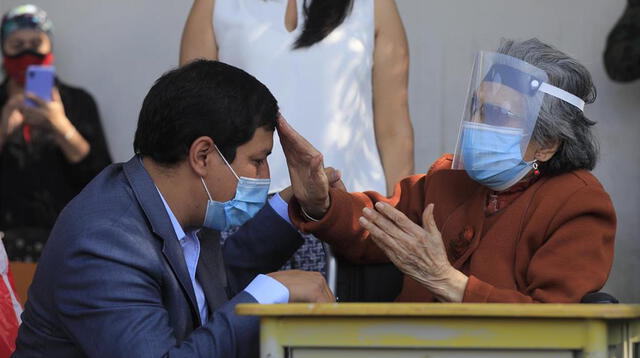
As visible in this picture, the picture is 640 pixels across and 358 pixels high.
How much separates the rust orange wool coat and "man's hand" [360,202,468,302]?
5 cm

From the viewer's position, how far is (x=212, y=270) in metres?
2.89

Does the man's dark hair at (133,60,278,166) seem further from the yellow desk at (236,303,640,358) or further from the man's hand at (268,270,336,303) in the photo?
the yellow desk at (236,303,640,358)

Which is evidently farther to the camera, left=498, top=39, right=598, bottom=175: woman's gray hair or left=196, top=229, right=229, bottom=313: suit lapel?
left=498, top=39, right=598, bottom=175: woman's gray hair

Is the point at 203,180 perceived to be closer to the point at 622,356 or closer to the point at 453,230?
the point at 453,230

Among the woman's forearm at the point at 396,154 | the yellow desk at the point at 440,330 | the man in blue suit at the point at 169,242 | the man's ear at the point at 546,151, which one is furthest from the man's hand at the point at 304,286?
the woman's forearm at the point at 396,154

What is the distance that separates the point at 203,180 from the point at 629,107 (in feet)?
9.04

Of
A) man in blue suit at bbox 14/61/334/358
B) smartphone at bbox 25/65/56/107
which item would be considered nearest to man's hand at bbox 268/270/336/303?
man in blue suit at bbox 14/61/334/358

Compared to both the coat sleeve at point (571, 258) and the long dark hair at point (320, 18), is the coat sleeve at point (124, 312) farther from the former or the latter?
the long dark hair at point (320, 18)

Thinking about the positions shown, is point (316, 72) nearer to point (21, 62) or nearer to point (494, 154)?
point (494, 154)

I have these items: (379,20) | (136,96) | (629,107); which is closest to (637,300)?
(629,107)

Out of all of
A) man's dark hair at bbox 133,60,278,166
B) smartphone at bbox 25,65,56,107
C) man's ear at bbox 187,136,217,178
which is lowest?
smartphone at bbox 25,65,56,107

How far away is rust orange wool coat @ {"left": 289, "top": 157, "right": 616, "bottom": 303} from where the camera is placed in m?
2.70

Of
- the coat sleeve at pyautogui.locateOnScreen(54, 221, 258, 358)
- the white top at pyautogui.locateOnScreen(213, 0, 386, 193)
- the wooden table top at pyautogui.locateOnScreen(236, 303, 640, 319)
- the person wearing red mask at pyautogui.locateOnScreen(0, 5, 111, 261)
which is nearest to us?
the wooden table top at pyautogui.locateOnScreen(236, 303, 640, 319)

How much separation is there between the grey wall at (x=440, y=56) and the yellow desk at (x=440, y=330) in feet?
9.74
